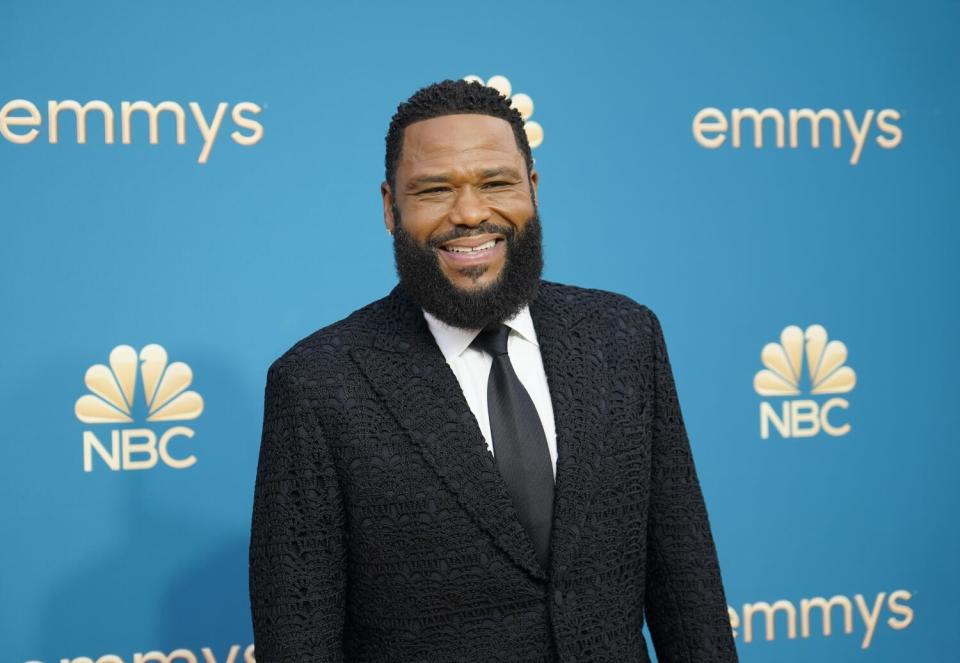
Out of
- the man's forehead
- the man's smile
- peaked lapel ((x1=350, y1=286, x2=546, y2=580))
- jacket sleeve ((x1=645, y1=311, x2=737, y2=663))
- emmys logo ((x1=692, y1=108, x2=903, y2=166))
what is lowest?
jacket sleeve ((x1=645, y1=311, x2=737, y2=663))

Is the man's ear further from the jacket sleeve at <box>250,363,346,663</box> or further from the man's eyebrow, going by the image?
the jacket sleeve at <box>250,363,346,663</box>

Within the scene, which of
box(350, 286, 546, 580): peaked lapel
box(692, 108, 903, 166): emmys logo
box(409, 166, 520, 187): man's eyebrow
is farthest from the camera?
box(692, 108, 903, 166): emmys logo

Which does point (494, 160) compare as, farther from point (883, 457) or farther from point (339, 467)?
point (883, 457)

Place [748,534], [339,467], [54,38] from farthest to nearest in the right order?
[748,534]
[54,38]
[339,467]

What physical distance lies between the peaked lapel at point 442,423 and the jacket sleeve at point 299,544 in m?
0.11

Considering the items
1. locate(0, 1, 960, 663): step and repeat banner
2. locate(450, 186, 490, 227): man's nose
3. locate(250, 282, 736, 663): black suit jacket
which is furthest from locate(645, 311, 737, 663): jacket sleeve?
locate(0, 1, 960, 663): step and repeat banner

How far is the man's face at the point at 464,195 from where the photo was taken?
1312 mm

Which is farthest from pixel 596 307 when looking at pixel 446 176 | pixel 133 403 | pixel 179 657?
pixel 179 657

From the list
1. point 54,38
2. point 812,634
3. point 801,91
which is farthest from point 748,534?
point 54,38

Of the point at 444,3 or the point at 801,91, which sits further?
the point at 801,91

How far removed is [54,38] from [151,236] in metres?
0.45

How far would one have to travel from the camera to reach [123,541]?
202cm

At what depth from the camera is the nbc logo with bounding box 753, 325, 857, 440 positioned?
2.41 meters

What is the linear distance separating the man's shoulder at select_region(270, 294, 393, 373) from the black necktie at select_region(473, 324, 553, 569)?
183 millimetres
